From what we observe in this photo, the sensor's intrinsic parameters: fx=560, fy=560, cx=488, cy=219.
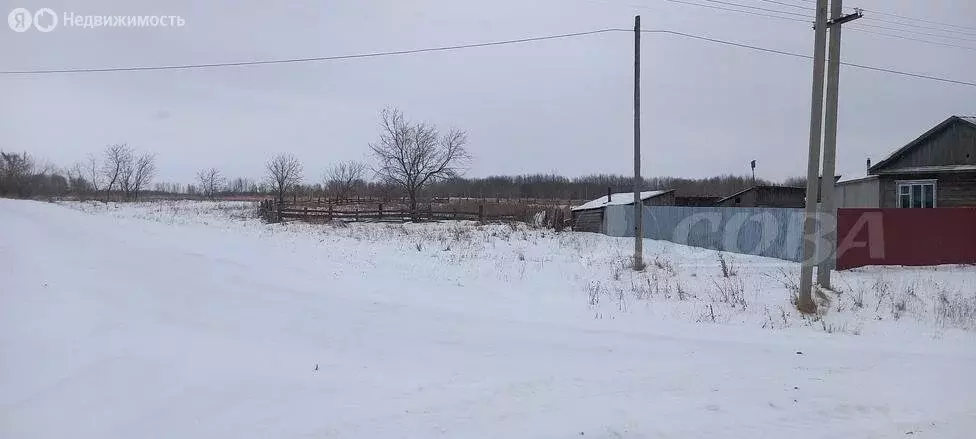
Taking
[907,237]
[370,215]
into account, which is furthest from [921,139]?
[370,215]

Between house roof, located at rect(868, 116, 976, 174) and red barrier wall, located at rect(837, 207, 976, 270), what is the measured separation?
8.25 metres

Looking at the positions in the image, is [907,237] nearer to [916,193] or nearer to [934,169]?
[934,169]

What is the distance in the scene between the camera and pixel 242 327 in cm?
685

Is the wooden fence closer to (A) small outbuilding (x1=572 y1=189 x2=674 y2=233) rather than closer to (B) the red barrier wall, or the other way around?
(A) small outbuilding (x1=572 y1=189 x2=674 y2=233)

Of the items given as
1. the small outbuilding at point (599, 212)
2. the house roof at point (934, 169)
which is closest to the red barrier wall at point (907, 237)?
the house roof at point (934, 169)

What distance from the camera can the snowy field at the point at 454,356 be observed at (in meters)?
4.24

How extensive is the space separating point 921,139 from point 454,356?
2360 cm

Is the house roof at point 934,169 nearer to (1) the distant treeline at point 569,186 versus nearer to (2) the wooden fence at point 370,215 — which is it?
(2) the wooden fence at point 370,215

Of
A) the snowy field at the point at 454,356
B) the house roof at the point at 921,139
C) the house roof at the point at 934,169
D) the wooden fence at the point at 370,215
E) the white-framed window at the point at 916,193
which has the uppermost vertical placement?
the house roof at the point at 921,139

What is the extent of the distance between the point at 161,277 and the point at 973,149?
25.9 m

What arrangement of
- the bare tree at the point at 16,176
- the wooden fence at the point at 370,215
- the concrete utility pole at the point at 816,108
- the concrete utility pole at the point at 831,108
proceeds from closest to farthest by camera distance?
the concrete utility pole at the point at 816,108, the concrete utility pole at the point at 831,108, the wooden fence at the point at 370,215, the bare tree at the point at 16,176

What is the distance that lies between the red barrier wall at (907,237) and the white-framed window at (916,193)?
7770 mm

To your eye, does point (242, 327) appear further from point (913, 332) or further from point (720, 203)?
point (720, 203)

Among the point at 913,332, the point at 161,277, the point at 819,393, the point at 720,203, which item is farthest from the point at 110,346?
the point at 720,203
